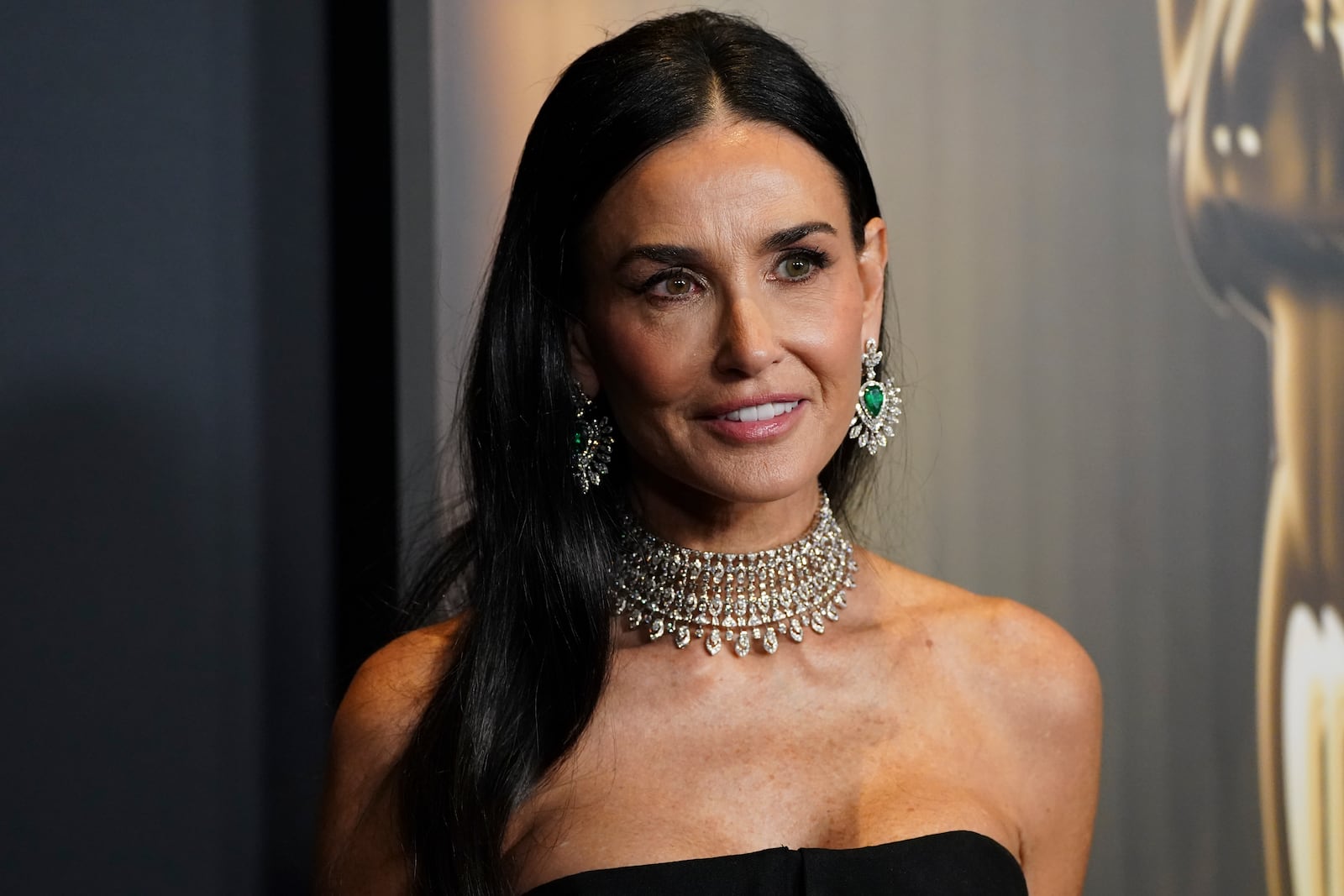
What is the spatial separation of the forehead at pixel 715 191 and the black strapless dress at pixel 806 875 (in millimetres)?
648

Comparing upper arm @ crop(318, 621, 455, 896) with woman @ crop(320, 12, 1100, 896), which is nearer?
woman @ crop(320, 12, 1100, 896)

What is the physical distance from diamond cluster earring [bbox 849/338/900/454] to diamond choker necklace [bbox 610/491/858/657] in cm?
13

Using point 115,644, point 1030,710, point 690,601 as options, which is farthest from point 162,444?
point 1030,710

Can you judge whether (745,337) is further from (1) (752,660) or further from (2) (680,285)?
(1) (752,660)

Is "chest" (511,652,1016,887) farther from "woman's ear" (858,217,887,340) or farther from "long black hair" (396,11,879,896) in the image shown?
"woman's ear" (858,217,887,340)

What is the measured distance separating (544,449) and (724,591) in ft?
0.88

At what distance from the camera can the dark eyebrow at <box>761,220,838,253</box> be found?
4.86 ft

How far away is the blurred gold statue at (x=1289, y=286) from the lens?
2.46 meters

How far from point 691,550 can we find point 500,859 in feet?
1.32

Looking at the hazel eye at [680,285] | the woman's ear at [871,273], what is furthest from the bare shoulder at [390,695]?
the woman's ear at [871,273]

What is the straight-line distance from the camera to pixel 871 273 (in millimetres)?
1676

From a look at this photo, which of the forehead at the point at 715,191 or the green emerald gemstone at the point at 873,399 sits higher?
the forehead at the point at 715,191

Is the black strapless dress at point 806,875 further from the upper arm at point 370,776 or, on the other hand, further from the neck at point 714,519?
the neck at point 714,519

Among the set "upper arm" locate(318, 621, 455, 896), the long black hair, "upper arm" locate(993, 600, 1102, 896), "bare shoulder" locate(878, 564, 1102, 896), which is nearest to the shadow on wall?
"upper arm" locate(318, 621, 455, 896)
